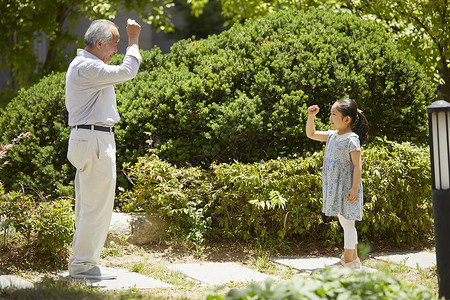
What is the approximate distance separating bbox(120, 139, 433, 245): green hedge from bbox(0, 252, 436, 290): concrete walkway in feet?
1.05

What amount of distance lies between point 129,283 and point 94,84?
60.5 inches

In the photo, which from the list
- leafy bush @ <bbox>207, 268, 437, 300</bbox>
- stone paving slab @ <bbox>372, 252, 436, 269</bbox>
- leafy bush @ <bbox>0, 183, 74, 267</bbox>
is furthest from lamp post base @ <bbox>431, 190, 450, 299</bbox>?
leafy bush @ <bbox>0, 183, 74, 267</bbox>

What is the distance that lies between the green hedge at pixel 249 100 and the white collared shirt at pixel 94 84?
5.47 feet

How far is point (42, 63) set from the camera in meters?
10.1

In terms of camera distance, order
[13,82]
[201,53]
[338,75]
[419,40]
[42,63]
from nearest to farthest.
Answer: [338,75], [201,53], [419,40], [42,63], [13,82]

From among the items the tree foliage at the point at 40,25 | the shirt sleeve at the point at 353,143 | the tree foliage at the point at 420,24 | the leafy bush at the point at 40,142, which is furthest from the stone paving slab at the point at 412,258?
the tree foliage at the point at 40,25

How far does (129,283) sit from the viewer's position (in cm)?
414

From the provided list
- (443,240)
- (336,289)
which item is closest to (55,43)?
(443,240)

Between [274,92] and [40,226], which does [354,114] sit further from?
[40,226]

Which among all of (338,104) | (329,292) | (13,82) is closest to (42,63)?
(13,82)

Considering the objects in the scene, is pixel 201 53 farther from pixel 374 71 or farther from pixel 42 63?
pixel 42 63

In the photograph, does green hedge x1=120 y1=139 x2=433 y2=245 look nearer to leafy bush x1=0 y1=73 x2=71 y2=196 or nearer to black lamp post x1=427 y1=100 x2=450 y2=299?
leafy bush x1=0 y1=73 x2=71 y2=196

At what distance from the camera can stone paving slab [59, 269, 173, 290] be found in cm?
401

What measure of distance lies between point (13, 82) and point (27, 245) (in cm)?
679
